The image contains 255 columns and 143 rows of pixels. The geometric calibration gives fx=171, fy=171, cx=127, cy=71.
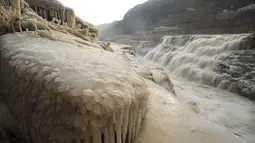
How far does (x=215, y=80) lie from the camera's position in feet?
22.3

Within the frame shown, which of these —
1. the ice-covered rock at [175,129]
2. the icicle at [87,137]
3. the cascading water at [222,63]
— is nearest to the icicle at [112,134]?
the icicle at [87,137]

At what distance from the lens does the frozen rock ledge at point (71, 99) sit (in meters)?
0.83

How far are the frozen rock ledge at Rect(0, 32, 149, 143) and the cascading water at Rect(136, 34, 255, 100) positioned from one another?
241 inches

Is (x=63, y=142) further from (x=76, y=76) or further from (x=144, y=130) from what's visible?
(x=144, y=130)

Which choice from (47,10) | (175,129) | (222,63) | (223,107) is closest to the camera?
(175,129)

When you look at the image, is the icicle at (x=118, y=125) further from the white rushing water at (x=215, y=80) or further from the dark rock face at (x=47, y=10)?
the dark rock face at (x=47, y=10)

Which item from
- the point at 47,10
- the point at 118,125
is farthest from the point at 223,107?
the point at 47,10

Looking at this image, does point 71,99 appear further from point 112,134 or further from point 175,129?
point 175,129

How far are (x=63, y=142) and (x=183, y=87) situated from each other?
6.17 m

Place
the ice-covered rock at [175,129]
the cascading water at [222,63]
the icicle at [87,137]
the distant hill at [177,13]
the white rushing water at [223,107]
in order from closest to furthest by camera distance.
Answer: the icicle at [87,137] → the ice-covered rock at [175,129] → the white rushing water at [223,107] → the cascading water at [222,63] → the distant hill at [177,13]

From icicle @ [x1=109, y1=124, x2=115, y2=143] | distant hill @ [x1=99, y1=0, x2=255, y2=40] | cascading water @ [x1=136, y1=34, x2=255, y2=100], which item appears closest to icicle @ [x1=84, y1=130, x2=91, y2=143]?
icicle @ [x1=109, y1=124, x2=115, y2=143]

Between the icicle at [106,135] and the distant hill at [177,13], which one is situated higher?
the distant hill at [177,13]

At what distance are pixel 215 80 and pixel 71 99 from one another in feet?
23.2

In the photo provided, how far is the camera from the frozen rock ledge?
0.83 meters
